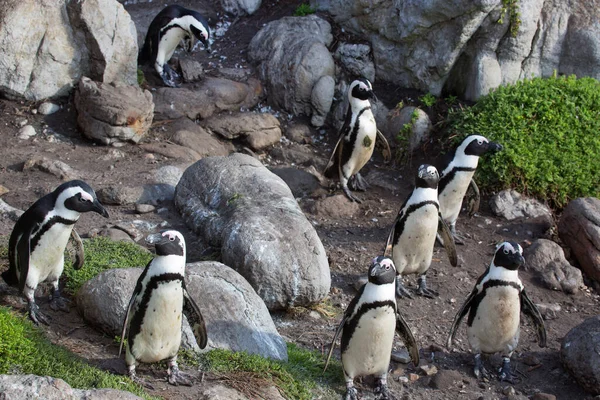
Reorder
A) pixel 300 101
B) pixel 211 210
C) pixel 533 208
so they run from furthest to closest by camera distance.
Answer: pixel 300 101 → pixel 533 208 → pixel 211 210

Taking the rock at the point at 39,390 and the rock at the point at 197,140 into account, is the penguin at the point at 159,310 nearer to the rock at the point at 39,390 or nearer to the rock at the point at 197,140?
the rock at the point at 39,390

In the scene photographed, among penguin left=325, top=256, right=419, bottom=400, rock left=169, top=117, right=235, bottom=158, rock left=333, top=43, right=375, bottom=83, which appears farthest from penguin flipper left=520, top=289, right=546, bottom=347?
rock left=333, top=43, right=375, bottom=83

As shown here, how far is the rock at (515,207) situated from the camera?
760cm

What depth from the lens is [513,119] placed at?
26.3 feet

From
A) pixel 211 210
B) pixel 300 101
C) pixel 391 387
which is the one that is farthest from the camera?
pixel 300 101

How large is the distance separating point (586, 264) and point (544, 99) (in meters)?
2.10

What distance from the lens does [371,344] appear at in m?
4.78

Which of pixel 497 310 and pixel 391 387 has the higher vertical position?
pixel 497 310

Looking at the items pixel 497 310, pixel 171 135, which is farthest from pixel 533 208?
pixel 171 135

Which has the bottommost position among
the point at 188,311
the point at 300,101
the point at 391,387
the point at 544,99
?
the point at 391,387

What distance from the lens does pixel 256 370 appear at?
182 inches

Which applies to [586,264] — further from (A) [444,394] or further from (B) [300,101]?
(B) [300,101]

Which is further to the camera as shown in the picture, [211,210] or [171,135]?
[171,135]

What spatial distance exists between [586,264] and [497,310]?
2.04 m
